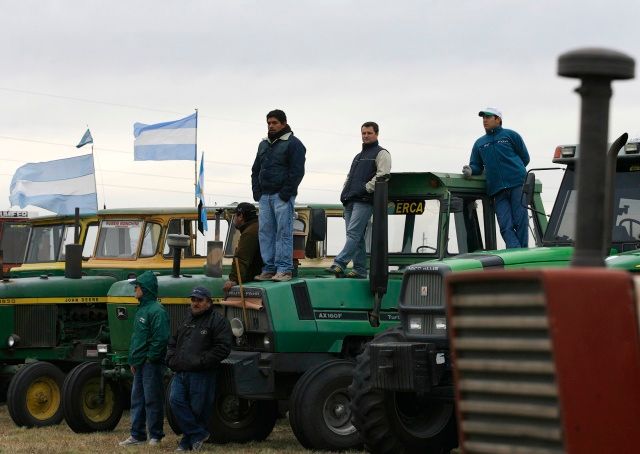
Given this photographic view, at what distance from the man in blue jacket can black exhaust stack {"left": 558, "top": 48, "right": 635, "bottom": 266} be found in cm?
652

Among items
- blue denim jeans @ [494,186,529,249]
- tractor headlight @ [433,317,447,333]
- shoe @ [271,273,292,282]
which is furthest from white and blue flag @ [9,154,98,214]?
tractor headlight @ [433,317,447,333]

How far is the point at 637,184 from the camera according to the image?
10.7m

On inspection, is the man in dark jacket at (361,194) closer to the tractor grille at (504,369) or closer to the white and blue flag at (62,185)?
the tractor grille at (504,369)

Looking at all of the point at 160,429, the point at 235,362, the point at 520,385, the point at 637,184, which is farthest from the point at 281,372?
the point at 520,385

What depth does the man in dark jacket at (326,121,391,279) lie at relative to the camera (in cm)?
1241

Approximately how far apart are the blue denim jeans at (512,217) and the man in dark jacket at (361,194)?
106 cm

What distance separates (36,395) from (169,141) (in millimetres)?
7180

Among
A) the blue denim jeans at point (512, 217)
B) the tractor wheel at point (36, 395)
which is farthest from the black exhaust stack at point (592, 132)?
the tractor wheel at point (36, 395)

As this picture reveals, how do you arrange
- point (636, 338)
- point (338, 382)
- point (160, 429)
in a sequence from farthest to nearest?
point (160, 429) < point (338, 382) < point (636, 338)

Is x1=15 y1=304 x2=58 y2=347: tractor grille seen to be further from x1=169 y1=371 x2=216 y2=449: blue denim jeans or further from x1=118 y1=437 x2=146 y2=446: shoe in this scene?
x1=169 y1=371 x2=216 y2=449: blue denim jeans

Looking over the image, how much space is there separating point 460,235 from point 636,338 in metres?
6.76

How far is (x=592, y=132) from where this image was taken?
531 centimetres

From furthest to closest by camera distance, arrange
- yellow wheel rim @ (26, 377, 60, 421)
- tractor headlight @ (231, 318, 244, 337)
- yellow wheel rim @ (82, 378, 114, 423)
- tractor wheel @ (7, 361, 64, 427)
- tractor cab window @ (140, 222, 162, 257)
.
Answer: tractor cab window @ (140, 222, 162, 257) → yellow wheel rim @ (26, 377, 60, 421) → tractor wheel @ (7, 361, 64, 427) → yellow wheel rim @ (82, 378, 114, 423) → tractor headlight @ (231, 318, 244, 337)

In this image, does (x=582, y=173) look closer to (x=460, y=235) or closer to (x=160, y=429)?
(x=460, y=235)
